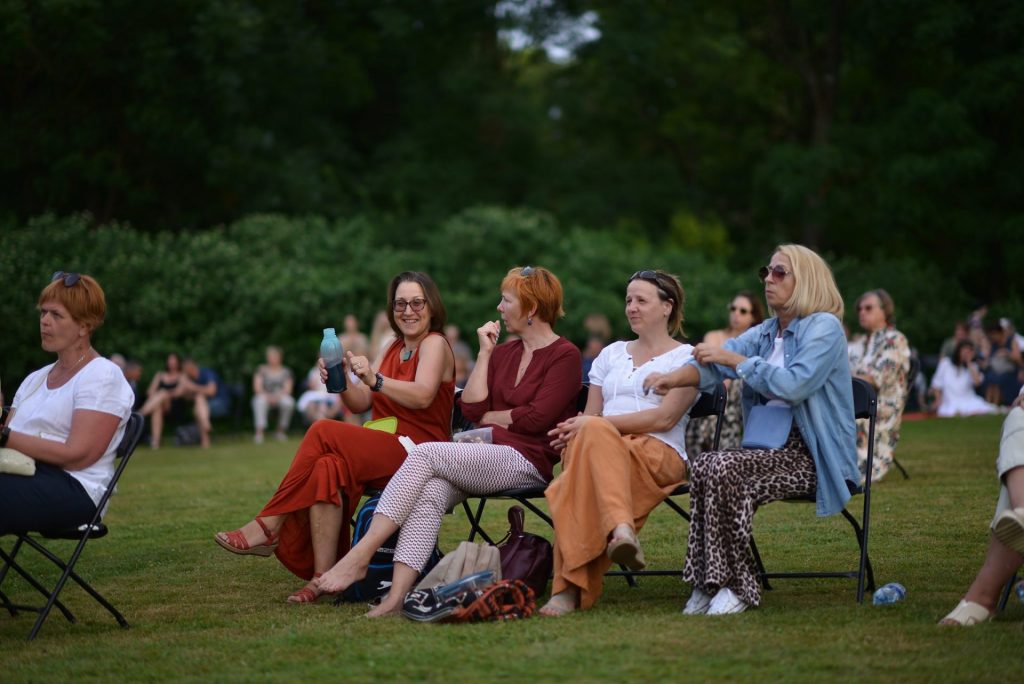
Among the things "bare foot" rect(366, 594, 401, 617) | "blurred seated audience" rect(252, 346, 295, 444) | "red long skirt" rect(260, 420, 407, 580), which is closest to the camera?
"bare foot" rect(366, 594, 401, 617)

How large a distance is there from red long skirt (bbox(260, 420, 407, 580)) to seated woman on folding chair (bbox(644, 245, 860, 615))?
136 cm

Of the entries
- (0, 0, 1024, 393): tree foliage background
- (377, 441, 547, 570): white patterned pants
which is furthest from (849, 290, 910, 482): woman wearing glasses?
(0, 0, 1024, 393): tree foliage background

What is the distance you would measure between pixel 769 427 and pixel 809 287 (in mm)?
639

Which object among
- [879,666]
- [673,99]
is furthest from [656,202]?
[879,666]

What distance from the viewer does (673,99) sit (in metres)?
34.0

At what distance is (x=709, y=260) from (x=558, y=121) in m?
6.97

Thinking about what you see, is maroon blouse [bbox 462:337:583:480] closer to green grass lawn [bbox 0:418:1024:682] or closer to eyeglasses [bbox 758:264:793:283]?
green grass lawn [bbox 0:418:1024:682]

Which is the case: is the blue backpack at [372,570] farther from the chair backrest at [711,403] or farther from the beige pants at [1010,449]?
the beige pants at [1010,449]

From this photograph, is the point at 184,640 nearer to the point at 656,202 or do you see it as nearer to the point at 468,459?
the point at 468,459

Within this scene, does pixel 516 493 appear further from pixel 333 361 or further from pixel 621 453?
pixel 333 361

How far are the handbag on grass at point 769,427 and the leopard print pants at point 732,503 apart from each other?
49mm

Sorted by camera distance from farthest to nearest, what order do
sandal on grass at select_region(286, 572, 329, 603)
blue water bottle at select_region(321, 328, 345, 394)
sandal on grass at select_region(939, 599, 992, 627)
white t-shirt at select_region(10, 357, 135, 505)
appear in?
sandal on grass at select_region(286, 572, 329, 603)
blue water bottle at select_region(321, 328, 345, 394)
white t-shirt at select_region(10, 357, 135, 505)
sandal on grass at select_region(939, 599, 992, 627)

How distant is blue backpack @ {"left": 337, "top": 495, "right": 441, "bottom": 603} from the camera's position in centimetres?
595

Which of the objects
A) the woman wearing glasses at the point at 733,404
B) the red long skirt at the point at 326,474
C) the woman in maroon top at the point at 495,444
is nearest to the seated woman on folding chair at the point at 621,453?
the woman in maroon top at the point at 495,444
